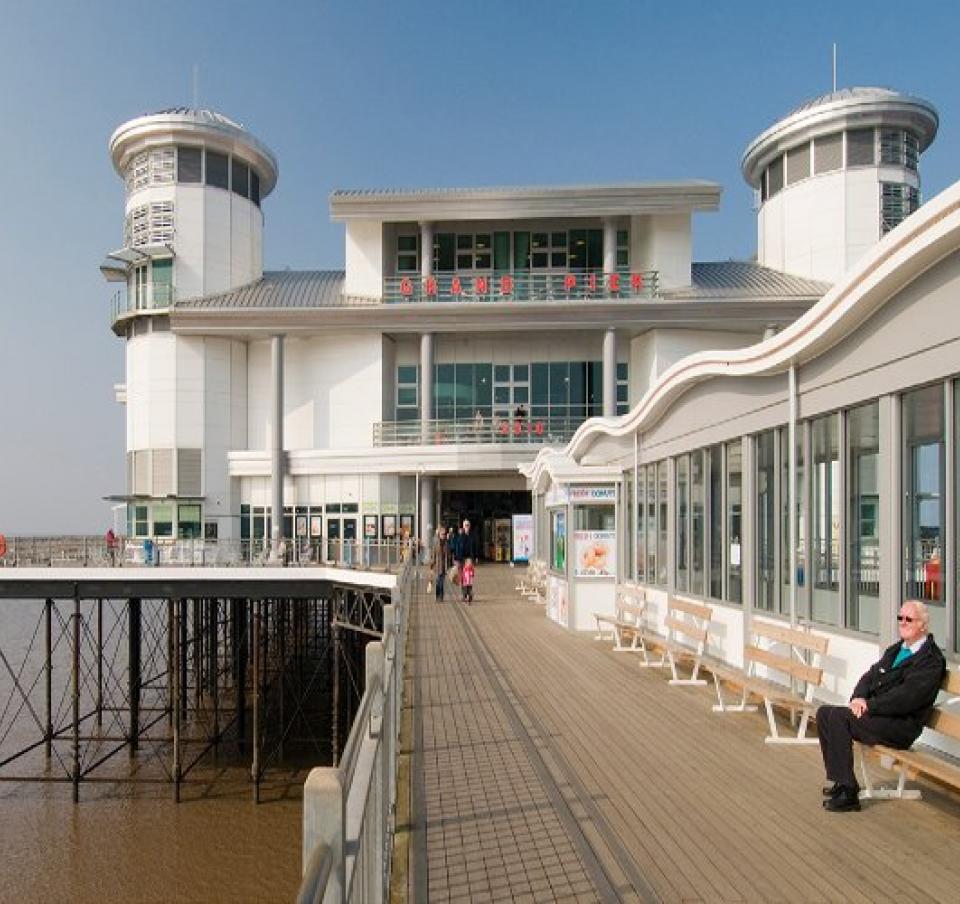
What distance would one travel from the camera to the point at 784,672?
8.06m

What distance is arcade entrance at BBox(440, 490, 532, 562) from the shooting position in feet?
116

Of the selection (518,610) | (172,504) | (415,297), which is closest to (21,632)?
(172,504)

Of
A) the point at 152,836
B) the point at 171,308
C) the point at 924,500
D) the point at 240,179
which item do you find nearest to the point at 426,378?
the point at 171,308

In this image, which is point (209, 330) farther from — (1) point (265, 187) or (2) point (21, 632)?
(2) point (21, 632)

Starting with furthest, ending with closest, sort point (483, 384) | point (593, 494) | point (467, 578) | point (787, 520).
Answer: point (483, 384) → point (467, 578) → point (593, 494) → point (787, 520)

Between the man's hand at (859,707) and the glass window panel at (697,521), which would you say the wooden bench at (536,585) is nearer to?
the glass window panel at (697,521)

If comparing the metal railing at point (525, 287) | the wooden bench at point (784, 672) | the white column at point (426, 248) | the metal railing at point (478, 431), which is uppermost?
the white column at point (426, 248)

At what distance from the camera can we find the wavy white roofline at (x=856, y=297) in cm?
586

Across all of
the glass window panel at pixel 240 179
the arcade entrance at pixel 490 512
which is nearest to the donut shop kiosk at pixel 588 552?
the arcade entrance at pixel 490 512

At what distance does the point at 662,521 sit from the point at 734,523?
2931 mm

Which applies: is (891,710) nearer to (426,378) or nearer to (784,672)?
(784,672)

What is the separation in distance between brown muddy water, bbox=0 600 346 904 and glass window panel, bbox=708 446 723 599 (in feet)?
26.1

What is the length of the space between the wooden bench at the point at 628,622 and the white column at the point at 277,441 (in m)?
21.0

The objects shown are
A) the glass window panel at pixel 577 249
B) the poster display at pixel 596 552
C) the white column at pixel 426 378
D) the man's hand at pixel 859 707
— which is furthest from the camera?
the glass window panel at pixel 577 249
